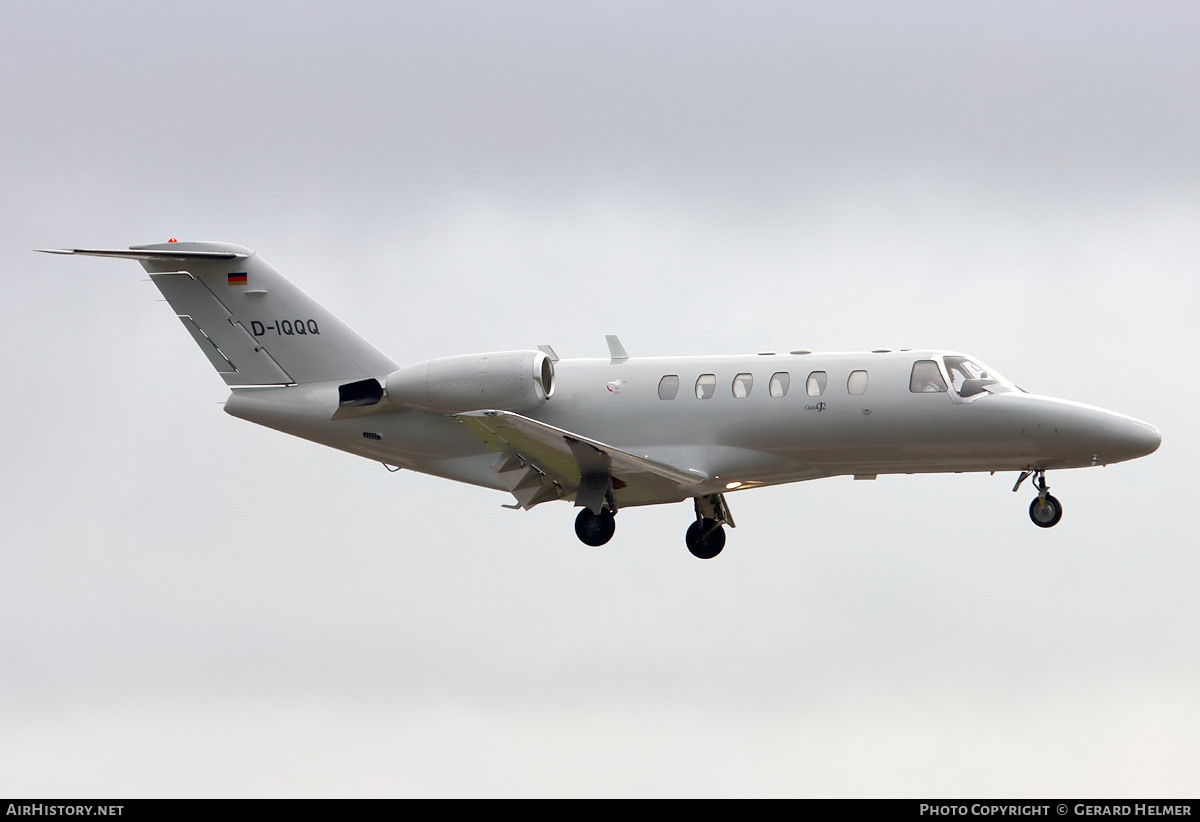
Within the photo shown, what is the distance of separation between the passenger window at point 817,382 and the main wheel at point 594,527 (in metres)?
4.47

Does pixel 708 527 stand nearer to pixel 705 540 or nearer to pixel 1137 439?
pixel 705 540

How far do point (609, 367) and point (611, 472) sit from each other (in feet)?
7.44

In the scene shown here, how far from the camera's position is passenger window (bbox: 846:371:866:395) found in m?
27.0

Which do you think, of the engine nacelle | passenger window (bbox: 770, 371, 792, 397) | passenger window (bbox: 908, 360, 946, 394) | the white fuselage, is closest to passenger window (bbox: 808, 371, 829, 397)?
the white fuselage

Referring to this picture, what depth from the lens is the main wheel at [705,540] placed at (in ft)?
103

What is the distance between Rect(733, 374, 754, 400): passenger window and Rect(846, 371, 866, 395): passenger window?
1790 mm

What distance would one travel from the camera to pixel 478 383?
27.8 metres

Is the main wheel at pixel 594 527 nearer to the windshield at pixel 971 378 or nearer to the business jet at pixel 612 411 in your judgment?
the business jet at pixel 612 411

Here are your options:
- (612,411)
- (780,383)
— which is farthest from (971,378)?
(612,411)

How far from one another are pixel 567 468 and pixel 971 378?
24.7 ft

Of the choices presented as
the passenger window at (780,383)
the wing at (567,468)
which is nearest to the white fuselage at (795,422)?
the passenger window at (780,383)

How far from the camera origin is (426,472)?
98.9 ft
